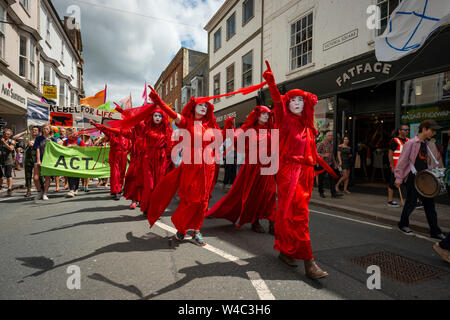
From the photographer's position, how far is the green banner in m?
7.14

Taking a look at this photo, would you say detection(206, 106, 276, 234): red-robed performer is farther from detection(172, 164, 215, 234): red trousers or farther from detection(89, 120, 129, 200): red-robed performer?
detection(89, 120, 129, 200): red-robed performer

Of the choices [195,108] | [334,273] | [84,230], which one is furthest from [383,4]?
[84,230]

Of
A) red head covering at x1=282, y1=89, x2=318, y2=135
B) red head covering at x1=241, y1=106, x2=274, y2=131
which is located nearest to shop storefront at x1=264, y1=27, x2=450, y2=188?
red head covering at x1=241, y1=106, x2=274, y2=131

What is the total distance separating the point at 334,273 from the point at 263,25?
41.2 feet

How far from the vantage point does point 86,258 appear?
3.06 metres

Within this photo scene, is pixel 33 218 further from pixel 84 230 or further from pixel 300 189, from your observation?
pixel 300 189

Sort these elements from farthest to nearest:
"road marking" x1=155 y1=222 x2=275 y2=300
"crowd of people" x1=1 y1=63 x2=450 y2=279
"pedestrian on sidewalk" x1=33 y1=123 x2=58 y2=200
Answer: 1. "pedestrian on sidewalk" x1=33 y1=123 x2=58 y2=200
2. "crowd of people" x1=1 y1=63 x2=450 y2=279
3. "road marking" x1=155 y1=222 x2=275 y2=300

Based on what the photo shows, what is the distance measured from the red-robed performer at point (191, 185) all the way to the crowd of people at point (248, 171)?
13 mm

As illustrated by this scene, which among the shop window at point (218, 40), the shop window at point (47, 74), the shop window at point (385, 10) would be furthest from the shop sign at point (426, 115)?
the shop window at point (47, 74)

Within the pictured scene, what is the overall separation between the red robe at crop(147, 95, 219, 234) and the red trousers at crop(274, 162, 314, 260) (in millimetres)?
1139

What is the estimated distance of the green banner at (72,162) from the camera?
281 inches

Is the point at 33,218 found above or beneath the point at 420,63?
beneath
